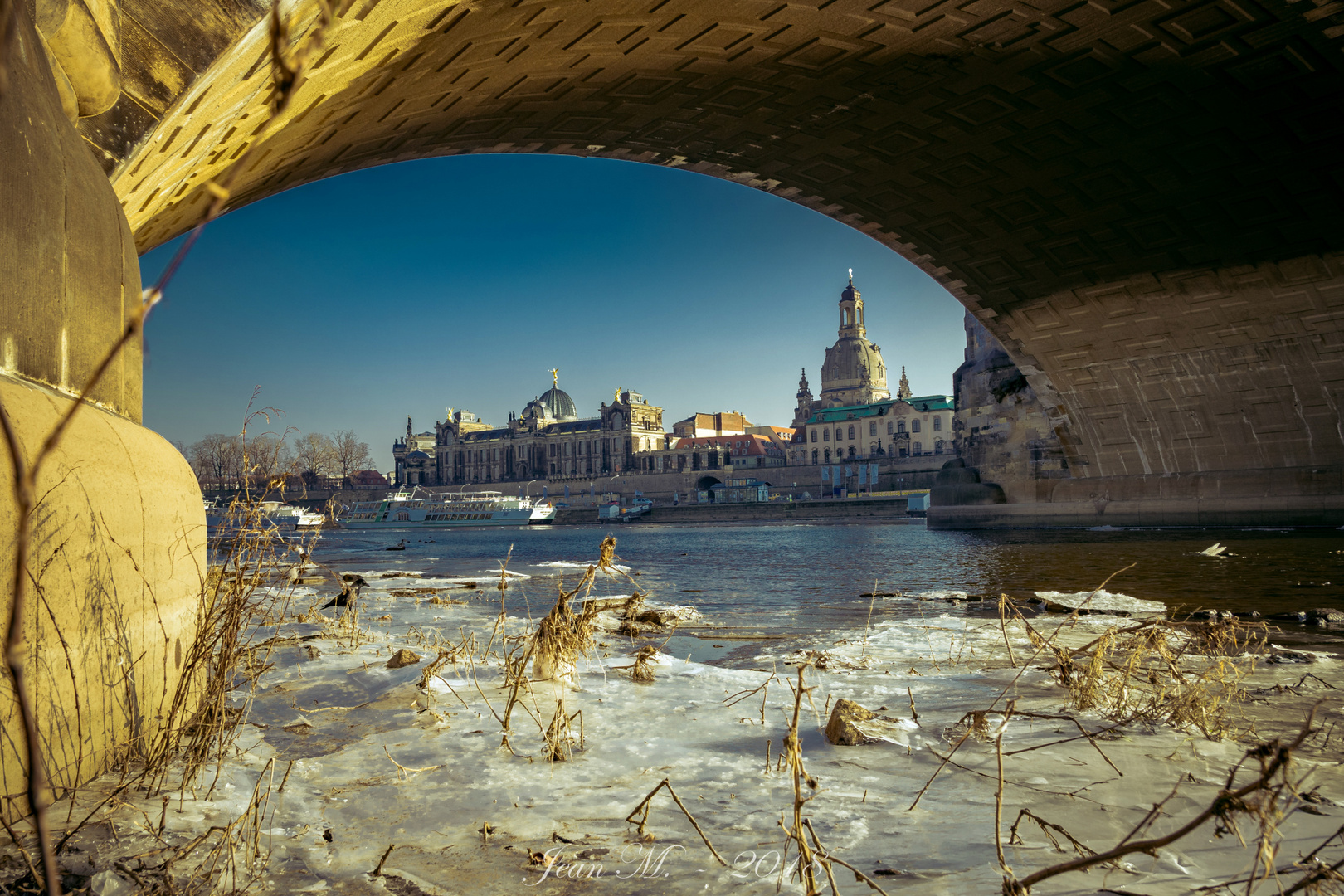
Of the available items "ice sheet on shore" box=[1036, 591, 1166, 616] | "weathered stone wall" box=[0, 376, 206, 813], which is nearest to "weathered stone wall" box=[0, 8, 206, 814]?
"weathered stone wall" box=[0, 376, 206, 813]

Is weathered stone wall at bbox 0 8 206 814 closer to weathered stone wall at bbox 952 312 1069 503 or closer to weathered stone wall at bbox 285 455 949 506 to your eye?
weathered stone wall at bbox 952 312 1069 503

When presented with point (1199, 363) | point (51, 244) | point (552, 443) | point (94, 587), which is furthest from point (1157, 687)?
point (552, 443)

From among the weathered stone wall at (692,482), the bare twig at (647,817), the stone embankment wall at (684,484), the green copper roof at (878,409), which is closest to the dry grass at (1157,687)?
the bare twig at (647,817)

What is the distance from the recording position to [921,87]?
10750 millimetres

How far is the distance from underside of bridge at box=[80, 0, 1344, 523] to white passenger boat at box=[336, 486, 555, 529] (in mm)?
49792

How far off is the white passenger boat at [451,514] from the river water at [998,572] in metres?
41.3

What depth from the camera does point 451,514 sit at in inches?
2608

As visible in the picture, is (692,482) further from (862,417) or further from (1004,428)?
(1004,428)

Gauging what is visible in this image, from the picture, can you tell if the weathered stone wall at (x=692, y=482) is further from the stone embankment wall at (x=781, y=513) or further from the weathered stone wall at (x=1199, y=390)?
the weathered stone wall at (x=1199, y=390)

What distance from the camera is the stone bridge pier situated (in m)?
2.23

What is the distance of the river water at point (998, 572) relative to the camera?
811cm

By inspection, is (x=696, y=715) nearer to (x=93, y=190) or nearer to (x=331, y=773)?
(x=331, y=773)

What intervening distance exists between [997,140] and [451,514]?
197 ft

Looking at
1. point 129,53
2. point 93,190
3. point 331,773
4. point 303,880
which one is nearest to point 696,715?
point 331,773
